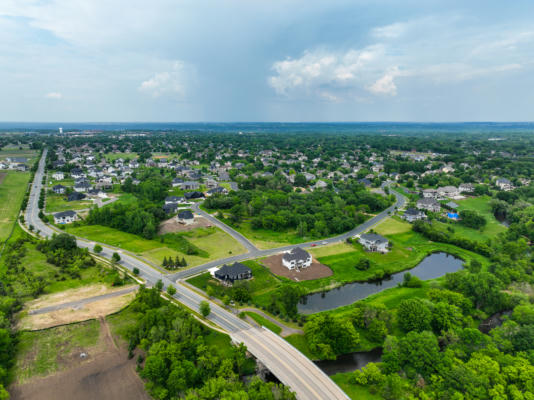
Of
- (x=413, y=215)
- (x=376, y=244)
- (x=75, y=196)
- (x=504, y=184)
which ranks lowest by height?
(x=376, y=244)

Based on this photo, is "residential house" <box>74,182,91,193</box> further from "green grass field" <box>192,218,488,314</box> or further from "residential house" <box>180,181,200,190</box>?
"green grass field" <box>192,218,488,314</box>

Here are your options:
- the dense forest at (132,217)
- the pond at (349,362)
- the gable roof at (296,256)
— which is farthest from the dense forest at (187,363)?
the dense forest at (132,217)

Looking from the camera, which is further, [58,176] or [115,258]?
[58,176]

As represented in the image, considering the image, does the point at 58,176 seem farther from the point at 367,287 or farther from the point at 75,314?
the point at 367,287

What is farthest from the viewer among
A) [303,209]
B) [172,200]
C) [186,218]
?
[172,200]

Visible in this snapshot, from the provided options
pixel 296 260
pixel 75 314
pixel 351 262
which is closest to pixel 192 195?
pixel 296 260

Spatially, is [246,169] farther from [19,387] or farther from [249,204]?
[19,387]
